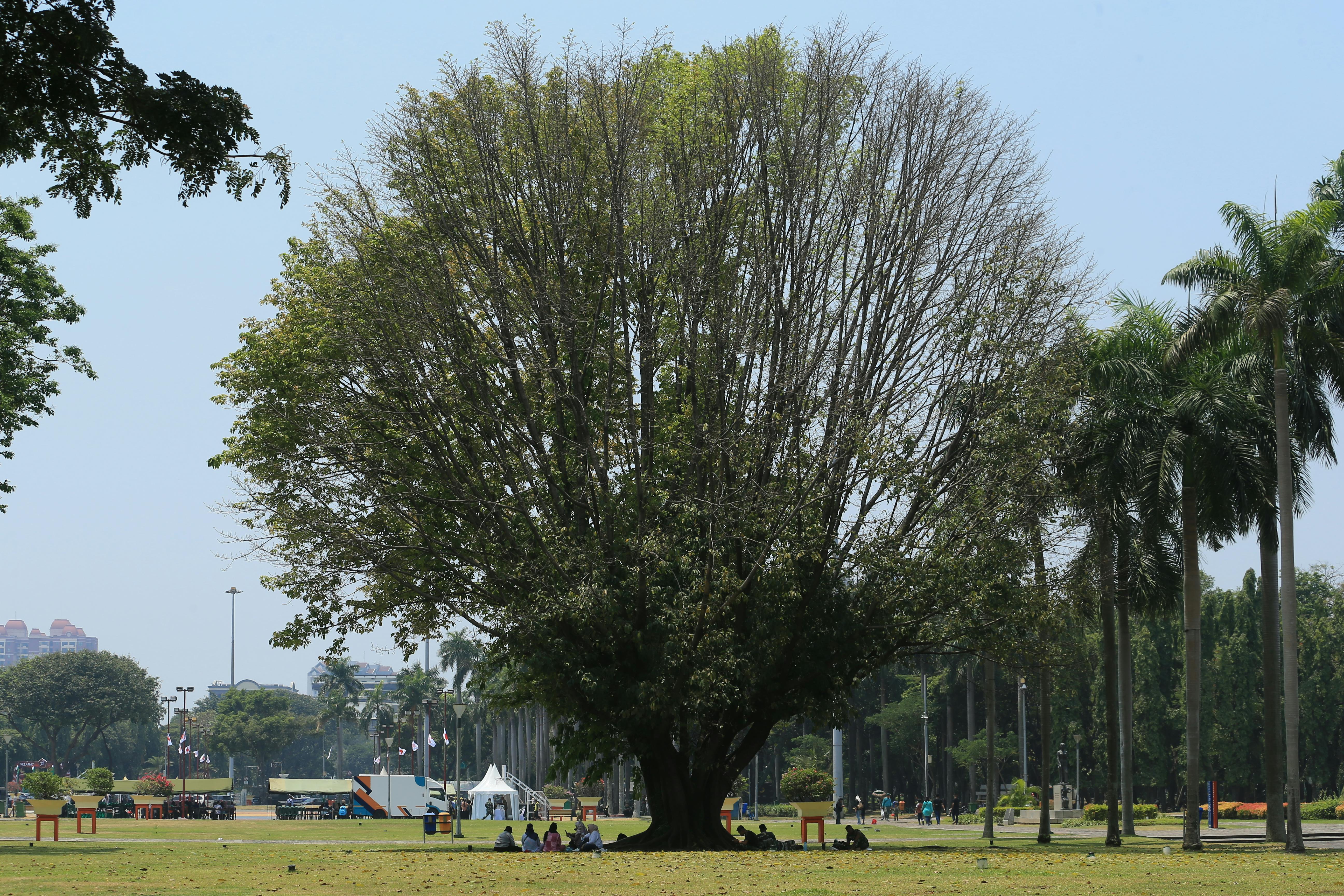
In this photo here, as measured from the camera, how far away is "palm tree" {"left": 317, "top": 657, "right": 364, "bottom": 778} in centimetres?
14575

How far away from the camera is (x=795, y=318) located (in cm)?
2808

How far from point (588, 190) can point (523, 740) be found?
91.6 m

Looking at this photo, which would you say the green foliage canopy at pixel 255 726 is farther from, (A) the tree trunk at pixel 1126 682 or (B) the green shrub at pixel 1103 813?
(A) the tree trunk at pixel 1126 682

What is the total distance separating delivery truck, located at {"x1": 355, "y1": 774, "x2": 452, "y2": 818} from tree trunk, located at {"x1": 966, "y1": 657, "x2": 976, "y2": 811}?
32681 mm

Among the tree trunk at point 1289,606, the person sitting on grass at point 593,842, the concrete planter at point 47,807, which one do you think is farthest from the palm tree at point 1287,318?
the concrete planter at point 47,807

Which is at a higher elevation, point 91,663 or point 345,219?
point 345,219

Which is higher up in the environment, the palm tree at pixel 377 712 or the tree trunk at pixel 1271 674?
the tree trunk at pixel 1271 674

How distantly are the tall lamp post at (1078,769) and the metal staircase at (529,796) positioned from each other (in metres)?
28.8

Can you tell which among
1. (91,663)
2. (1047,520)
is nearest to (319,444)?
(1047,520)

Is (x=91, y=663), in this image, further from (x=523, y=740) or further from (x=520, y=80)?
(x=520, y=80)

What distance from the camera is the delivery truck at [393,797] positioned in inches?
2815

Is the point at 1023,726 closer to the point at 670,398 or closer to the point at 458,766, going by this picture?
the point at 458,766

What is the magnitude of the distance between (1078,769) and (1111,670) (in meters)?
46.8

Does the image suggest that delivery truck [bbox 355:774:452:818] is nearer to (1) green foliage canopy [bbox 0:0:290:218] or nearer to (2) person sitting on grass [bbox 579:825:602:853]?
(2) person sitting on grass [bbox 579:825:602:853]
